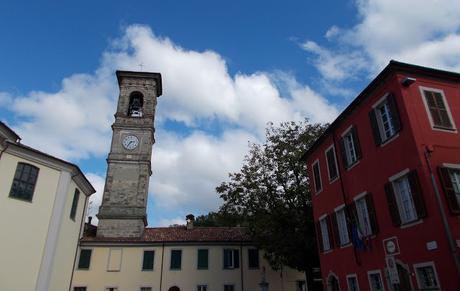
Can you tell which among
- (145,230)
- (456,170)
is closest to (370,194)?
(456,170)

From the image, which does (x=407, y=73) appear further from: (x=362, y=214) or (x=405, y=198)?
(x=362, y=214)

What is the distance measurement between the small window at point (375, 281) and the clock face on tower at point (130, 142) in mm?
26174

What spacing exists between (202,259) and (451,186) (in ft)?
76.1

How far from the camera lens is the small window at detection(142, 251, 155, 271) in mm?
29250

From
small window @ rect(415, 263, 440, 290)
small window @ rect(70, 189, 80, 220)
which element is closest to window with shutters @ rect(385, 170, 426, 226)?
small window @ rect(415, 263, 440, 290)

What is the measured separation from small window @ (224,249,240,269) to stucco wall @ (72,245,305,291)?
343mm

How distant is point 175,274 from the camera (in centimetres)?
2931

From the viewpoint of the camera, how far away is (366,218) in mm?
14133

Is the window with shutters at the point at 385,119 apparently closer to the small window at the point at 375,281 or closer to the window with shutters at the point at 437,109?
the window with shutters at the point at 437,109

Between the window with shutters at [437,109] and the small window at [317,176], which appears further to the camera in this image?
the small window at [317,176]

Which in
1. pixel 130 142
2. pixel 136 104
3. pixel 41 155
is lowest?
pixel 41 155

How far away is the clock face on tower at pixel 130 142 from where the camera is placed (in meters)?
34.4

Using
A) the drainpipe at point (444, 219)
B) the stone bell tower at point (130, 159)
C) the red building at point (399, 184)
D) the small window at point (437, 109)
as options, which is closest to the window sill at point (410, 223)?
the red building at point (399, 184)

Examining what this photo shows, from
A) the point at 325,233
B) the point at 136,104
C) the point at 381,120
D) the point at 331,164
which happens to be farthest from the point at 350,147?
the point at 136,104
